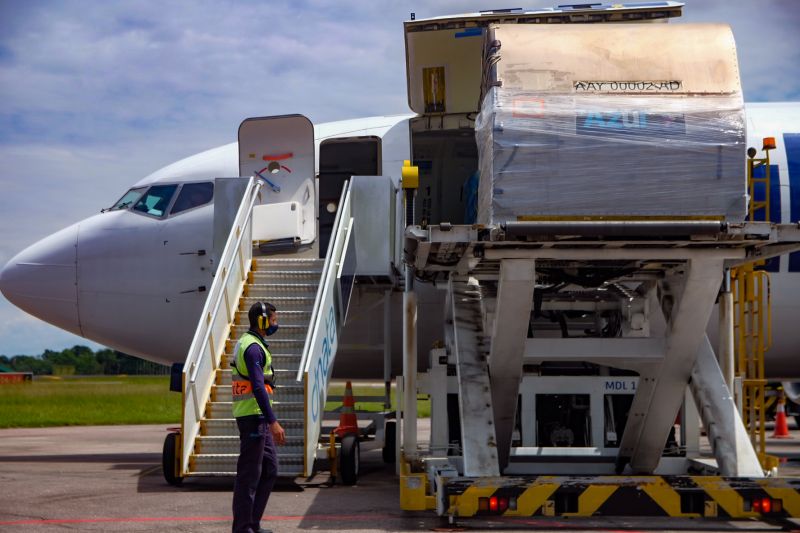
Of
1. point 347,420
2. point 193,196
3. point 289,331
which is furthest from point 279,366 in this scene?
point 193,196

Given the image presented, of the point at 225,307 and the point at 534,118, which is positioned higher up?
the point at 534,118

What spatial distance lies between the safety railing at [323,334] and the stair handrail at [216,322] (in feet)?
3.31

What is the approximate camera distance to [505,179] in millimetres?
7121

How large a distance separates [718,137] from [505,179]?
147 centimetres

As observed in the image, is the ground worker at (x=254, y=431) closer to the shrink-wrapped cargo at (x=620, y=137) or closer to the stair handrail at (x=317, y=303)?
the shrink-wrapped cargo at (x=620, y=137)

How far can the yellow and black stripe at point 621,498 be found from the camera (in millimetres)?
6965

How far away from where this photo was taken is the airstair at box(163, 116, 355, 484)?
32.3ft

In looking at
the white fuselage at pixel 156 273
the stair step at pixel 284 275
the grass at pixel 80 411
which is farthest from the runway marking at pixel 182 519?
the grass at pixel 80 411

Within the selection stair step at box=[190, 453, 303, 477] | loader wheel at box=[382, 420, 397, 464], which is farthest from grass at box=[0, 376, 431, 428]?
stair step at box=[190, 453, 303, 477]

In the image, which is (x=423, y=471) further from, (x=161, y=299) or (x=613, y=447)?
(x=161, y=299)

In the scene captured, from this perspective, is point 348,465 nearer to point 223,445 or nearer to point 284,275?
point 223,445

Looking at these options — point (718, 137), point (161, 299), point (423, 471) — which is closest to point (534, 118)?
point (718, 137)

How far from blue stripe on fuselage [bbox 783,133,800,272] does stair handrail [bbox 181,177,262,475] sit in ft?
20.4

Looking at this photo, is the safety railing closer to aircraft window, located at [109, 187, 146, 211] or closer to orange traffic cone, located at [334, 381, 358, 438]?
orange traffic cone, located at [334, 381, 358, 438]
